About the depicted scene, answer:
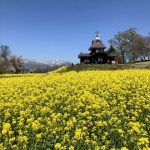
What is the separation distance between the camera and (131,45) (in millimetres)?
103438

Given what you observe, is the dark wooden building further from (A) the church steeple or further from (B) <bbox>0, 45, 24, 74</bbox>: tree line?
(B) <bbox>0, 45, 24, 74</bbox>: tree line

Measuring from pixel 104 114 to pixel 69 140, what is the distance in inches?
85.5

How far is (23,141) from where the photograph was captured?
7473mm

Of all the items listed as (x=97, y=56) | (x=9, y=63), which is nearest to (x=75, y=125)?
(x=97, y=56)

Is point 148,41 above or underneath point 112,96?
above

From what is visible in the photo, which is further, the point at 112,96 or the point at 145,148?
the point at 112,96

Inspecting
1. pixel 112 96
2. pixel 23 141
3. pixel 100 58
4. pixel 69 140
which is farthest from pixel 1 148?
pixel 100 58

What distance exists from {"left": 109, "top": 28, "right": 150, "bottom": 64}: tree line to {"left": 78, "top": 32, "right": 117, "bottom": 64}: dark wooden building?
22915 millimetres

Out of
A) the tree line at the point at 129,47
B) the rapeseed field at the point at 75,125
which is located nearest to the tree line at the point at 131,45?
the tree line at the point at 129,47

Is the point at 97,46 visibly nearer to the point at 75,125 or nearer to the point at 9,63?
the point at 9,63

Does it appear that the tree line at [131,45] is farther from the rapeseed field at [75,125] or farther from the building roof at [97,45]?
the rapeseed field at [75,125]

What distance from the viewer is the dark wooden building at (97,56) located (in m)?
78.2

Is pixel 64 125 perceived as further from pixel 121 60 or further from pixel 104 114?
pixel 121 60

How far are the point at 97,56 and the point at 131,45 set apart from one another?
27894 millimetres
